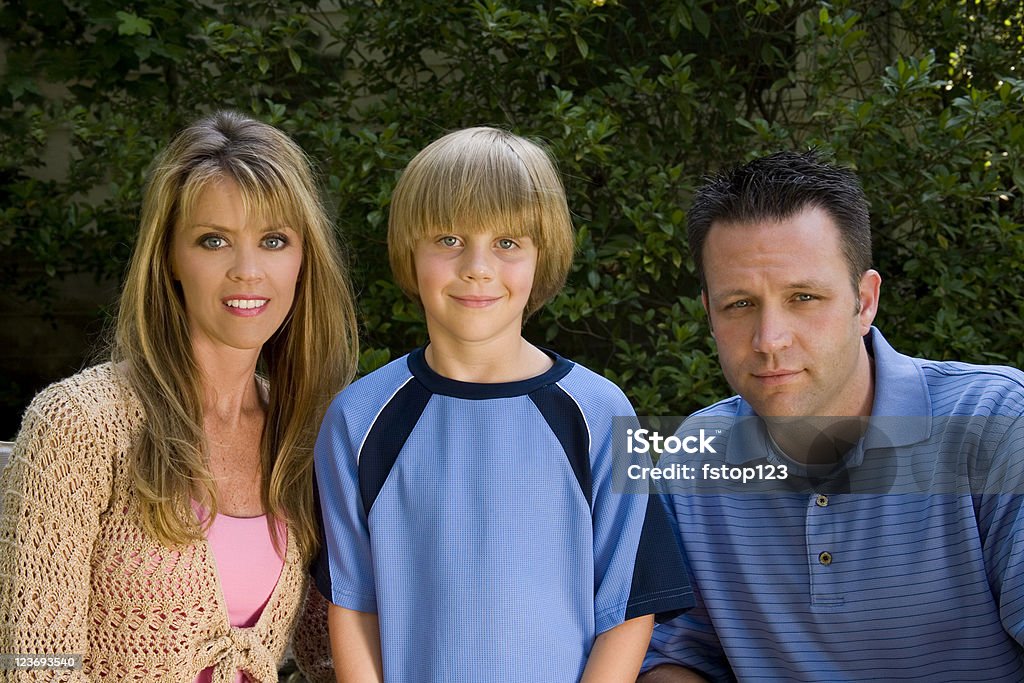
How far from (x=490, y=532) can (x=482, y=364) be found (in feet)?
1.09

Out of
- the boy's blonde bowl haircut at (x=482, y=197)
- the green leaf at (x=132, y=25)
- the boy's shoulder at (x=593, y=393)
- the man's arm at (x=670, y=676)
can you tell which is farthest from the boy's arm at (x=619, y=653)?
the green leaf at (x=132, y=25)

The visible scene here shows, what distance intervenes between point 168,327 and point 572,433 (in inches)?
36.7

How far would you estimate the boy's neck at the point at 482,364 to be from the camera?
1.99 meters

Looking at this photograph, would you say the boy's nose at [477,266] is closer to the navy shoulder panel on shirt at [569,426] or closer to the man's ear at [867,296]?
the navy shoulder panel on shirt at [569,426]

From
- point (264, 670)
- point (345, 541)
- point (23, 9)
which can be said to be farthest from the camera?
point (23, 9)

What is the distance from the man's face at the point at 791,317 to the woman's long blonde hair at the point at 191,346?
896 millimetres

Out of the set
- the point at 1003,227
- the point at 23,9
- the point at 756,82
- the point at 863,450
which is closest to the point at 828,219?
the point at 863,450

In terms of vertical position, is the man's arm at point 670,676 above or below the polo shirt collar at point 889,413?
below

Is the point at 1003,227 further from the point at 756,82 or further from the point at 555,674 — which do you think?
the point at 555,674

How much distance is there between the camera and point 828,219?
206cm

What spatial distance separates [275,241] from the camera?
86.5 inches

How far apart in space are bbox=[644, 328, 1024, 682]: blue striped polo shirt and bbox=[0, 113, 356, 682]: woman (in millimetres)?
869

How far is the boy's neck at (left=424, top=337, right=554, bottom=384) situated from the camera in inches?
78.2

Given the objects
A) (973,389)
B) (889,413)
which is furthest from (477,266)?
(973,389)
